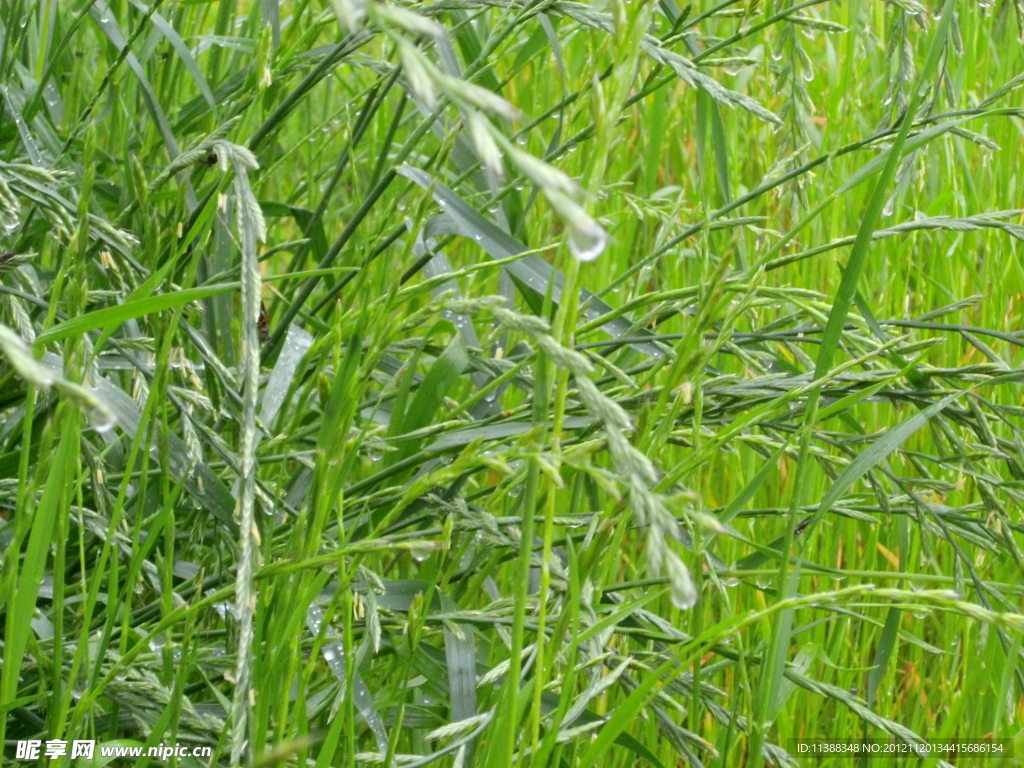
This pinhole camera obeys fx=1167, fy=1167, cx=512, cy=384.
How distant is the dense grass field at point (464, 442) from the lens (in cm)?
78

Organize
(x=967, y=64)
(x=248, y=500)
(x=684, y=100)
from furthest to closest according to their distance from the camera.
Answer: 1. (x=684, y=100)
2. (x=967, y=64)
3. (x=248, y=500)

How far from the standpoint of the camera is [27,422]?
898mm

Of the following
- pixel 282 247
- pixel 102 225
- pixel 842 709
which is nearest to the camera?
pixel 102 225

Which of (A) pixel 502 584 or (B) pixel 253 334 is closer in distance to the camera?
(B) pixel 253 334

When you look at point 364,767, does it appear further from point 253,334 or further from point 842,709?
point 842,709

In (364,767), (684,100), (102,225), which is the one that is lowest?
(364,767)

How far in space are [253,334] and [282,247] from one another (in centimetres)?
60

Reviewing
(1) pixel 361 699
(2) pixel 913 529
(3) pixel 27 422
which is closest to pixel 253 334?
(3) pixel 27 422

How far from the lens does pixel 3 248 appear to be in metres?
1.39

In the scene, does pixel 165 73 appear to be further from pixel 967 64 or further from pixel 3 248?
pixel 967 64

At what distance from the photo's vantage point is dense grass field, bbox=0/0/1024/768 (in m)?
0.78

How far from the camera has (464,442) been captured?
117 cm

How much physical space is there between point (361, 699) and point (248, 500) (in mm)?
397

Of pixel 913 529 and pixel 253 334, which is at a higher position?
pixel 253 334
